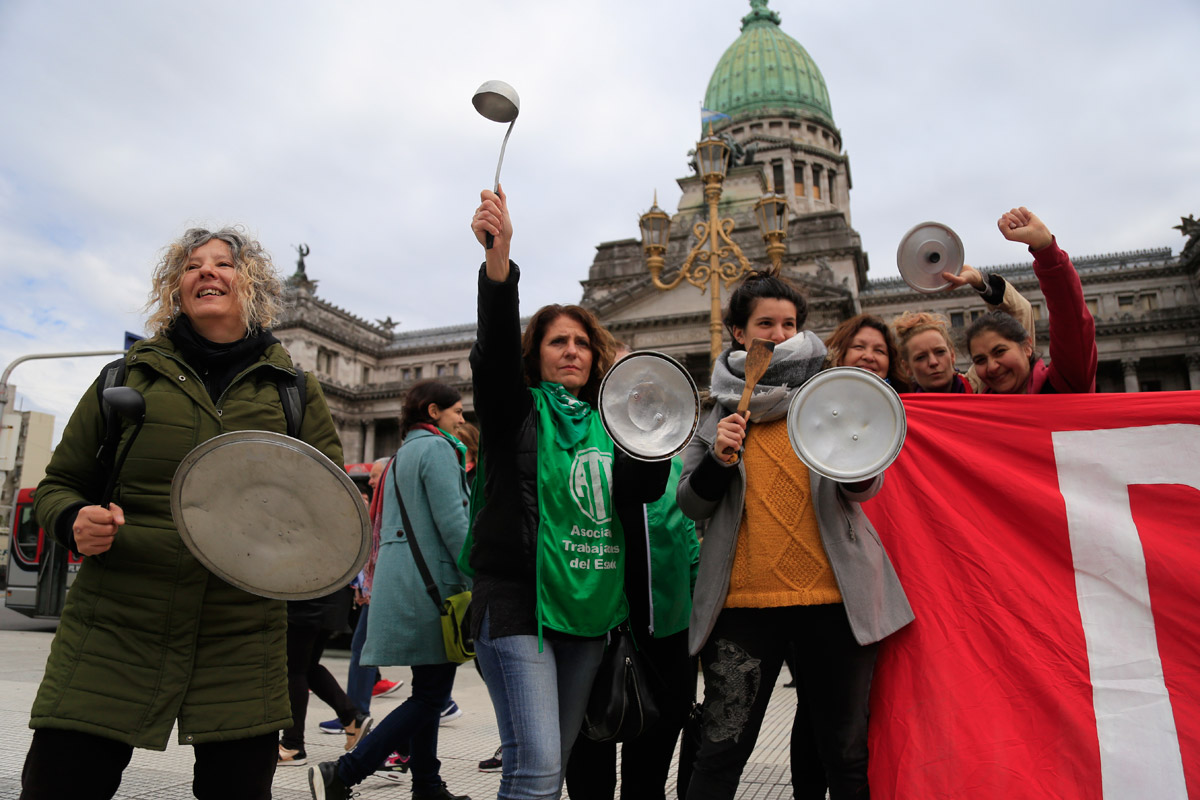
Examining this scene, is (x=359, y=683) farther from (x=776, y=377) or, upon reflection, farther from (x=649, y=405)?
(x=776, y=377)

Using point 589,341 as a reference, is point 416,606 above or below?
below

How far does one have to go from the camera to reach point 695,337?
40281 mm

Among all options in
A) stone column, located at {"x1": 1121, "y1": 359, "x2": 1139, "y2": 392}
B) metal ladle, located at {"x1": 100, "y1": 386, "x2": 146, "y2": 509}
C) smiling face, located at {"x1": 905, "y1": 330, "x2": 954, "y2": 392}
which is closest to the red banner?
smiling face, located at {"x1": 905, "y1": 330, "x2": 954, "y2": 392}

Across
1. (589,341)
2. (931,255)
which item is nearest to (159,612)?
(589,341)

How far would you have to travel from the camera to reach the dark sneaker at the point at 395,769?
4.96 meters

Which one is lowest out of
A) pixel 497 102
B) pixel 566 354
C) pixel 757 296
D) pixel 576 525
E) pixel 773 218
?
pixel 576 525

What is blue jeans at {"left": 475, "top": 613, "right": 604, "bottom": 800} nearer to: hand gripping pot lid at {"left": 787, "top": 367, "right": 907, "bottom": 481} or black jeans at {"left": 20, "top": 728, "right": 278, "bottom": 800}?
black jeans at {"left": 20, "top": 728, "right": 278, "bottom": 800}

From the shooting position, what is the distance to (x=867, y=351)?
388 centimetres

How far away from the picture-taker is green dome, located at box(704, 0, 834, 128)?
6303 cm

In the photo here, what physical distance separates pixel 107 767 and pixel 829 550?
2325 millimetres

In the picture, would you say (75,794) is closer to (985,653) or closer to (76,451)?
(76,451)

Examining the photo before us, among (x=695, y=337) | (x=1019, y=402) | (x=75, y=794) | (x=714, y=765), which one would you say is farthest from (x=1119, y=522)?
(x=695, y=337)

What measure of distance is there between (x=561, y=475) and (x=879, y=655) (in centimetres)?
144

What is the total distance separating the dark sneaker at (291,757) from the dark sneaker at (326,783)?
148cm
